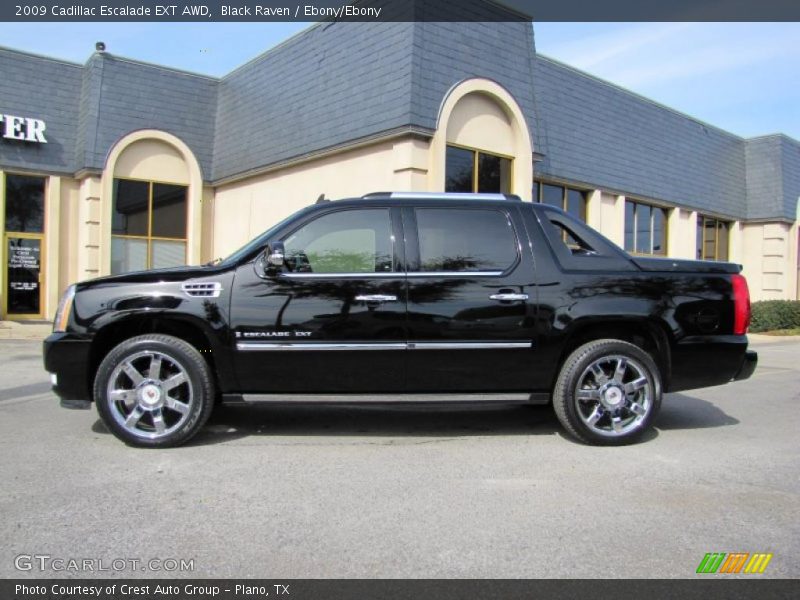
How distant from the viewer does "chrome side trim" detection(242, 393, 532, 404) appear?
4.99 meters

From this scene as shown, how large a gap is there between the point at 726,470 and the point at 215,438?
393 cm

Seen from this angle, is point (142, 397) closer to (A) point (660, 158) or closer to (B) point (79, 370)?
(B) point (79, 370)

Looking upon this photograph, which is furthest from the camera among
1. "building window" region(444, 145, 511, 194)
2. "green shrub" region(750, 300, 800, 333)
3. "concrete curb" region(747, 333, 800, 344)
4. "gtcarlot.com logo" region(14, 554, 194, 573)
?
"green shrub" region(750, 300, 800, 333)

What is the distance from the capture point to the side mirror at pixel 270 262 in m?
4.73

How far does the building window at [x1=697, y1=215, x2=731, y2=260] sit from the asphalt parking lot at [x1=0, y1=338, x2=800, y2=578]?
18.0 meters

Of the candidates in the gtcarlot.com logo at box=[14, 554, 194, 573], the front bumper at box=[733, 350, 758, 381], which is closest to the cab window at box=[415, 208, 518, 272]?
the front bumper at box=[733, 350, 758, 381]

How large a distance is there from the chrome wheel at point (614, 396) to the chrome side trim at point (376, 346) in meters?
0.59

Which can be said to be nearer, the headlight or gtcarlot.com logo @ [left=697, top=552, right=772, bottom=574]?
gtcarlot.com logo @ [left=697, top=552, right=772, bottom=574]

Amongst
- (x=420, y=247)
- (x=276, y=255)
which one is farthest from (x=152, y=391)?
(x=420, y=247)

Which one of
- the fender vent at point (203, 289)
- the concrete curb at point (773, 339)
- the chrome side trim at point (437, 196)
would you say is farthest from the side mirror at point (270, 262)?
the concrete curb at point (773, 339)

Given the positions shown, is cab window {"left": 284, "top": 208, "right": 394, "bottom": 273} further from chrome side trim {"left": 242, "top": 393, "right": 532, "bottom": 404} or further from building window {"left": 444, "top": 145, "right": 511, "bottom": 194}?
building window {"left": 444, "top": 145, "right": 511, "bottom": 194}

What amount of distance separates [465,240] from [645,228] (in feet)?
54.5

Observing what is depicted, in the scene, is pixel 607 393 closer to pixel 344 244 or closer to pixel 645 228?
pixel 344 244

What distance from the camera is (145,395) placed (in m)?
4.82
